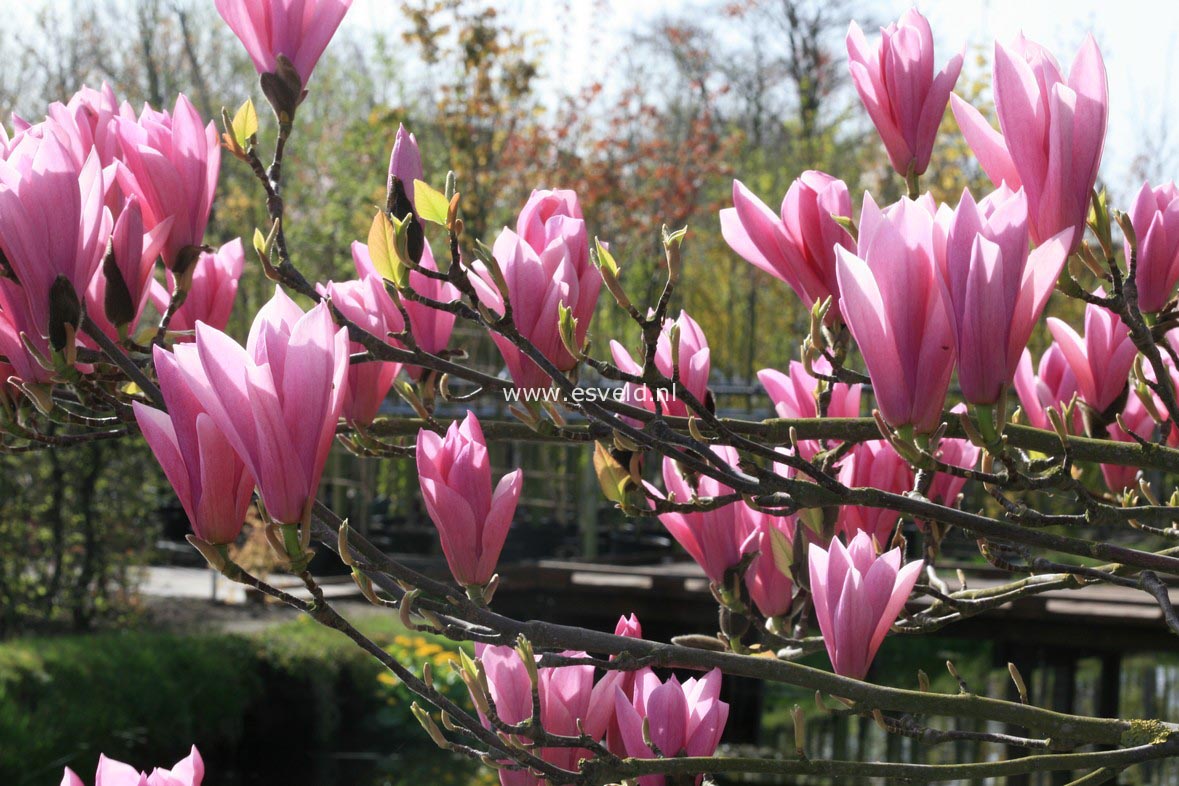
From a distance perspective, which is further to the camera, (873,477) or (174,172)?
(873,477)

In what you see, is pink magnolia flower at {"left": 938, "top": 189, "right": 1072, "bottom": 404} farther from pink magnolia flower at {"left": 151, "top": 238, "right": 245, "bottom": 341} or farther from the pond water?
the pond water

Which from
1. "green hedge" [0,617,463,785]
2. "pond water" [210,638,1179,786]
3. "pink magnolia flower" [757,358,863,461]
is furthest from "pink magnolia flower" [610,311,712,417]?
"pond water" [210,638,1179,786]

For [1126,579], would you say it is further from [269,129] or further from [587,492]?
[269,129]

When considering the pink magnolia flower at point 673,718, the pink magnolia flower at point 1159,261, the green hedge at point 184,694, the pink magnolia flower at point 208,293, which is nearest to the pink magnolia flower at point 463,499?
the pink magnolia flower at point 673,718

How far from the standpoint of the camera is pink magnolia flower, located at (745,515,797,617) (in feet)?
3.96

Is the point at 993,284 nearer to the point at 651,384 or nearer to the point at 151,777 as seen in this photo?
the point at 651,384

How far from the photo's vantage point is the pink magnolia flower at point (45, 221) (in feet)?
2.75

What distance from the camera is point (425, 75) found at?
12922mm

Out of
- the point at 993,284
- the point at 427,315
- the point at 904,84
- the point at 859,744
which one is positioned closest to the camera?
the point at 993,284

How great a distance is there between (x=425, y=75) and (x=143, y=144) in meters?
12.3

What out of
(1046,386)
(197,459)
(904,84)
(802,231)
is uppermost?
(904,84)

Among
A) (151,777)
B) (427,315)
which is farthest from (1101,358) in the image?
(151,777)

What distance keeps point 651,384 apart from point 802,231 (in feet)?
0.88

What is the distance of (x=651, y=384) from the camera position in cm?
88
